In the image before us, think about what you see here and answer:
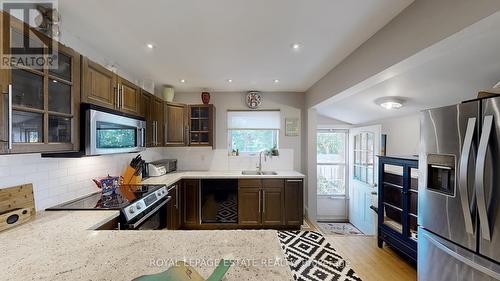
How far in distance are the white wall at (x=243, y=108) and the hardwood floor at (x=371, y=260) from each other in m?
1.56

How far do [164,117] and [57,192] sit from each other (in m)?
1.90

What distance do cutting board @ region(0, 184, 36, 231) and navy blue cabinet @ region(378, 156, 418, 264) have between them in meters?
3.50

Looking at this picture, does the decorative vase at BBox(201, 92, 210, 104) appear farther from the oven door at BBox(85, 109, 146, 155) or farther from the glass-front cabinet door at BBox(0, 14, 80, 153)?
the glass-front cabinet door at BBox(0, 14, 80, 153)

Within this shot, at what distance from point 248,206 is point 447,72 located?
2.94 meters

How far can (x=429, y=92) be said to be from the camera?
2.47 metres

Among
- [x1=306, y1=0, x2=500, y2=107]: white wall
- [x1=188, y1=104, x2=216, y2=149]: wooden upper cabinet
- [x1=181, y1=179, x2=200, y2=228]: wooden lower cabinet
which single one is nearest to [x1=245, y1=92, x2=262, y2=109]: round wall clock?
[x1=188, y1=104, x2=216, y2=149]: wooden upper cabinet

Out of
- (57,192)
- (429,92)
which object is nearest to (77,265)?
(57,192)

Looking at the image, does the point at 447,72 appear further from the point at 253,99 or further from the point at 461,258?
the point at 253,99

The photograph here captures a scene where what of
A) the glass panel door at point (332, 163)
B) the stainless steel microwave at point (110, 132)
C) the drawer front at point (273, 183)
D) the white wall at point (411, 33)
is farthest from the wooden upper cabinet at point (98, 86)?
the glass panel door at point (332, 163)

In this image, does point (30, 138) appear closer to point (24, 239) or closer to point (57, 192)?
point (24, 239)

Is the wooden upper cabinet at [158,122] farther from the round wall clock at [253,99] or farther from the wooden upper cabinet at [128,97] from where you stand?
the round wall clock at [253,99]

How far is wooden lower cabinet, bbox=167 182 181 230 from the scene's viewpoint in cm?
296

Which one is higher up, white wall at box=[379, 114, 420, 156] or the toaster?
white wall at box=[379, 114, 420, 156]

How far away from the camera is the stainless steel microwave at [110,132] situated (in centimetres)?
177
